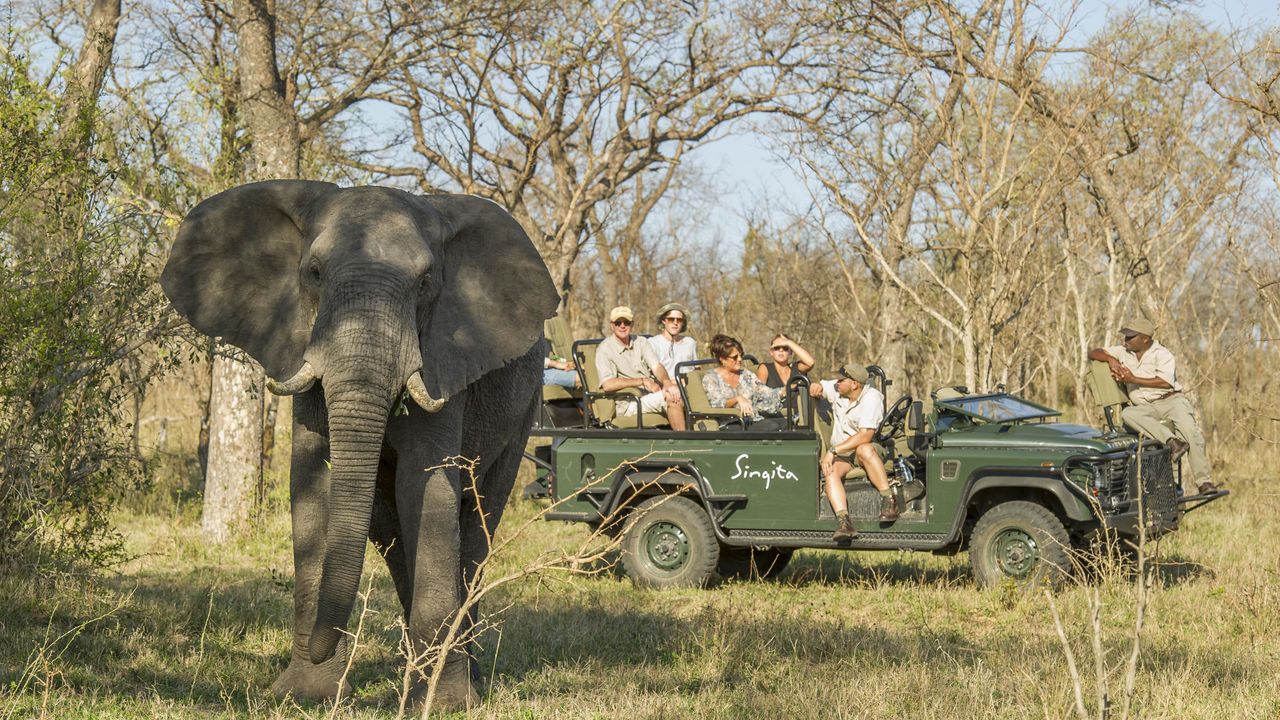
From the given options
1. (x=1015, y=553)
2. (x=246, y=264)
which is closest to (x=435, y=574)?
(x=246, y=264)

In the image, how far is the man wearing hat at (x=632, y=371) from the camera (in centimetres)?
1122

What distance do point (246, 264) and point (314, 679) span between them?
2.06m

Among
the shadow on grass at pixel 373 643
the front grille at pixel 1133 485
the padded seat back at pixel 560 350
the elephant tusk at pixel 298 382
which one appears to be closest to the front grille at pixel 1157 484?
the front grille at pixel 1133 485

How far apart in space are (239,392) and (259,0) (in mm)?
3835

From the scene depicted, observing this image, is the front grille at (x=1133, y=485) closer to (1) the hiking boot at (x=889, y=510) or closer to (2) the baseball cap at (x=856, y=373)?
(1) the hiking boot at (x=889, y=510)

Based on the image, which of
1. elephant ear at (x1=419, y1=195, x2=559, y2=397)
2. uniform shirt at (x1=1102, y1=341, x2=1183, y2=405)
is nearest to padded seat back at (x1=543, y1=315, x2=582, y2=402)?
elephant ear at (x1=419, y1=195, x2=559, y2=397)

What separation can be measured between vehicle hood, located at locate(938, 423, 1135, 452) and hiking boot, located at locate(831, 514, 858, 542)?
94 centimetres

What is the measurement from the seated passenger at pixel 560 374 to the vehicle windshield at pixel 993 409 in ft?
10.7

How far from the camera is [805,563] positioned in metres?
12.3

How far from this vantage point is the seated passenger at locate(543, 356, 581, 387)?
459 inches

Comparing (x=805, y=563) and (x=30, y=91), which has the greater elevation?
(x=30, y=91)

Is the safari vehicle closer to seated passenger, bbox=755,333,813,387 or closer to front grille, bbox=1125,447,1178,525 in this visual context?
front grille, bbox=1125,447,1178,525

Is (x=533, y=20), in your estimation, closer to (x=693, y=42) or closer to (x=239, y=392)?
(x=693, y=42)

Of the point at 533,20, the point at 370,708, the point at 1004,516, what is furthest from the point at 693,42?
the point at 370,708
